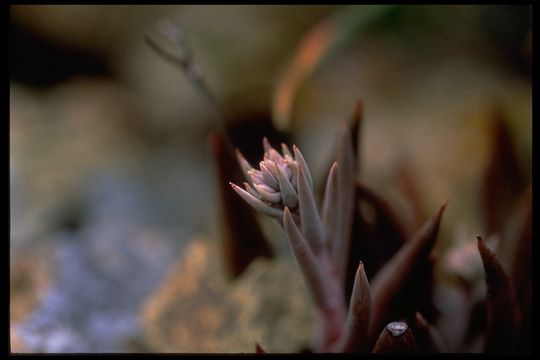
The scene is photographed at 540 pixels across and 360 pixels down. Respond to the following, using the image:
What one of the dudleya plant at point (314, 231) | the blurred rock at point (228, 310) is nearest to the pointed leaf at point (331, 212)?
the dudleya plant at point (314, 231)

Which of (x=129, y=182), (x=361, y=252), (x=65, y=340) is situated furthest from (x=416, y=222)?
(x=129, y=182)

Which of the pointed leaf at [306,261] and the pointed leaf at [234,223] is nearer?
the pointed leaf at [306,261]

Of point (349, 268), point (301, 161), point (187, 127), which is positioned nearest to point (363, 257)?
point (349, 268)

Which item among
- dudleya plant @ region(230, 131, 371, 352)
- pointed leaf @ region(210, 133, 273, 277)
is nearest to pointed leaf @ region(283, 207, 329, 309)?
dudleya plant @ region(230, 131, 371, 352)

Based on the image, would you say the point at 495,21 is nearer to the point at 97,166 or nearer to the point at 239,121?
the point at 239,121

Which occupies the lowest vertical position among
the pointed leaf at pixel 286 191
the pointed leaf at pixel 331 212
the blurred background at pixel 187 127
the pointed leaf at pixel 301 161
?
the blurred background at pixel 187 127

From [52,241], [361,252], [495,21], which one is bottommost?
[52,241]

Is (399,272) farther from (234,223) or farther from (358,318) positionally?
(234,223)

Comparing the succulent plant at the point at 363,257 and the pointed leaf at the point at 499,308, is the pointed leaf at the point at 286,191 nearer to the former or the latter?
the succulent plant at the point at 363,257

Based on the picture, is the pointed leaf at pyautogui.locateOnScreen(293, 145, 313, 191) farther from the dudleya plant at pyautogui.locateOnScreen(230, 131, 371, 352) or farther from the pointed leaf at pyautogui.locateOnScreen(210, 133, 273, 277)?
the pointed leaf at pyautogui.locateOnScreen(210, 133, 273, 277)
